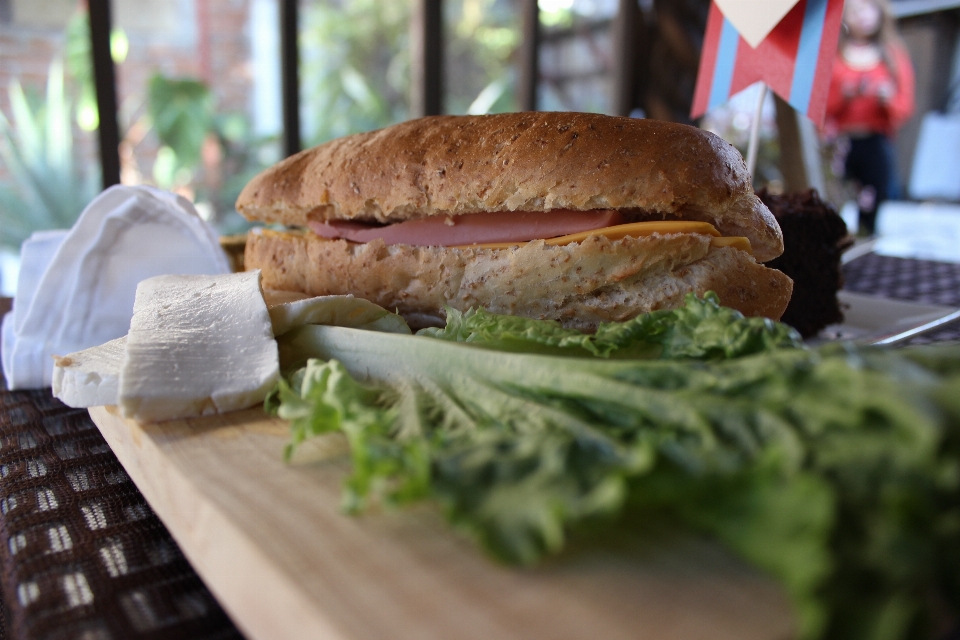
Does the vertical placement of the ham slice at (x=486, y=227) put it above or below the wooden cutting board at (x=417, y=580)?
above

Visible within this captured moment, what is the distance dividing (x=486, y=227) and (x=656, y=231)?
0.40 metres

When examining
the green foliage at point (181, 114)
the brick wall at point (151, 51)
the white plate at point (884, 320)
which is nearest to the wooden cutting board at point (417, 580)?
the white plate at point (884, 320)

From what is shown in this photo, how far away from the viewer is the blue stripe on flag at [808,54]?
1.87 metres

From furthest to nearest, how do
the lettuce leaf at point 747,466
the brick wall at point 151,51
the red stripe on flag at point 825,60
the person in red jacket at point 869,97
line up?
the person in red jacket at point 869,97
the brick wall at point 151,51
the red stripe on flag at point 825,60
the lettuce leaf at point 747,466

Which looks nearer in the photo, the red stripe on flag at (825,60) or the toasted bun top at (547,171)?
the toasted bun top at (547,171)

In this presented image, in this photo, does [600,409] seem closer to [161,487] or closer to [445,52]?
[161,487]

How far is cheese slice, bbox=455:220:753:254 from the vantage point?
4.50 ft

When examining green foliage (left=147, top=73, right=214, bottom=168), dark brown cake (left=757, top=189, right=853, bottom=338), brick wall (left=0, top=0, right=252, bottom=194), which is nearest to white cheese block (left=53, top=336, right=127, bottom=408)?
dark brown cake (left=757, top=189, right=853, bottom=338)

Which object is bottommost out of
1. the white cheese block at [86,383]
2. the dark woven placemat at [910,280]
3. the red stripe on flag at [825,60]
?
the dark woven placemat at [910,280]

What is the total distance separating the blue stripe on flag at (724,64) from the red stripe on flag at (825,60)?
0.93 ft

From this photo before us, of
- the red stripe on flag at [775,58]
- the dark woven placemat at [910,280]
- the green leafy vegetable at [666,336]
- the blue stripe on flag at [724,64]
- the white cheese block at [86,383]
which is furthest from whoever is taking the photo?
the dark woven placemat at [910,280]

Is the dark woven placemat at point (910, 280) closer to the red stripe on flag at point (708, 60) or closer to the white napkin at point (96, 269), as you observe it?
the red stripe on flag at point (708, 60)

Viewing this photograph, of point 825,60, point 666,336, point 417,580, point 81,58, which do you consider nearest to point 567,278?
point 666,336

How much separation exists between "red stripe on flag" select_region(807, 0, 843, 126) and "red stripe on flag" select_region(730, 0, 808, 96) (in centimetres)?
8
